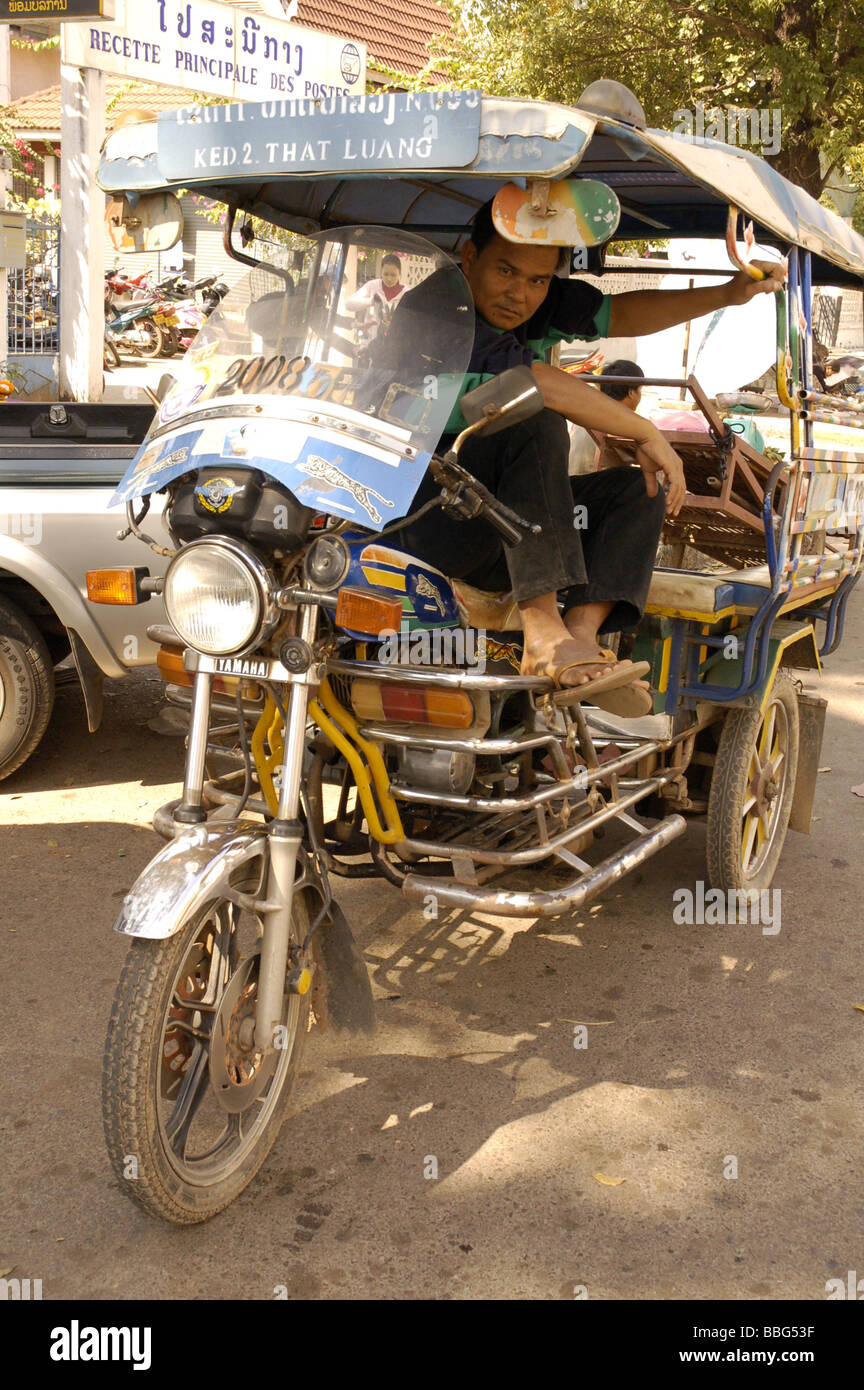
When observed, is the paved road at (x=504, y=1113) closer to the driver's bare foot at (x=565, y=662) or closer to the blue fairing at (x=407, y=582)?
the driver's bare foot at (x=565, y=662)

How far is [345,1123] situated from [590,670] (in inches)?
51.6

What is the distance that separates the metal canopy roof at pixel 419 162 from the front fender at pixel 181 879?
1.55 m

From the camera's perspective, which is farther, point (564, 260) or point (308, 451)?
point (564, 260)

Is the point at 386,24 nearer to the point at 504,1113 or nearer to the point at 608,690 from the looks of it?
the point at 608,690

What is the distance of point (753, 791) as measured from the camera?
4.66 m

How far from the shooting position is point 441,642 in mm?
3242

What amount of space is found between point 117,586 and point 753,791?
2573 millimetres

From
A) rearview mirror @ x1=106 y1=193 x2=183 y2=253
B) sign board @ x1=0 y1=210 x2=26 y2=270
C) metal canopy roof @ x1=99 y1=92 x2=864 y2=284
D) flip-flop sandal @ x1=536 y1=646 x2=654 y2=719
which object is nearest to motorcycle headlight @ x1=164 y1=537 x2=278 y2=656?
flip-flop sandal @ x1=536 y1=646 x2=654 y2=719

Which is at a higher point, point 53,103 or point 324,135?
point 53,103

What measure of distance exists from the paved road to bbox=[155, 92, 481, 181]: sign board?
2.32 metres

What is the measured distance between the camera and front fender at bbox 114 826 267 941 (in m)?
2.55

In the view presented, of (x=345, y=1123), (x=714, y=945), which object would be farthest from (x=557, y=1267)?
(x=714, y=945)

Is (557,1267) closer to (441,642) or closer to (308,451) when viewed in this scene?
(441,642)

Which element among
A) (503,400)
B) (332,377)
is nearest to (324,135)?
(332,377)
